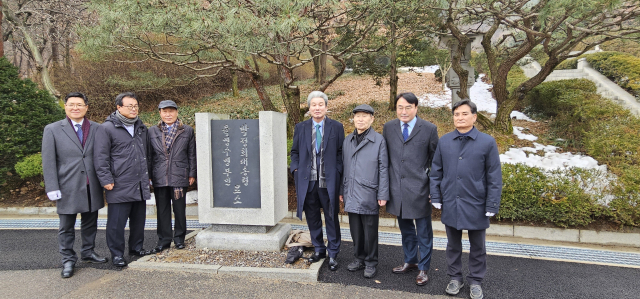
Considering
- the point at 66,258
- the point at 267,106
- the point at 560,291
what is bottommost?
the point at 560,291

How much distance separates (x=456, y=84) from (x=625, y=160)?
4111 millimetres

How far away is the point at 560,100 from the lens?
26.9 feet

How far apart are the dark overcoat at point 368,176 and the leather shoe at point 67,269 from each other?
280cm

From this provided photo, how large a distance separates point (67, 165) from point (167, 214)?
3.67ft

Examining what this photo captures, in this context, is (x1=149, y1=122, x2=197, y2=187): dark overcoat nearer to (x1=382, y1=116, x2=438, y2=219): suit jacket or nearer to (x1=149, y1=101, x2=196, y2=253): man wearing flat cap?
(x1=149, y1=101, x2=196, y2=253): man wearing flat cap

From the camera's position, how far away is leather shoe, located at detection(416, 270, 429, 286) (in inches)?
121

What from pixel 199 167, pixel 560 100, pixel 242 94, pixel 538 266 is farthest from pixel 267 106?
pixel 242 94

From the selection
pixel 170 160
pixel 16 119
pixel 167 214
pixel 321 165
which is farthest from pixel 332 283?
pixel 16 119

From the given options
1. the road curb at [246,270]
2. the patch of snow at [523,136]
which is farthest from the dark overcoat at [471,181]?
the patch of snow at [523,136]

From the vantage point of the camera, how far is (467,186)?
2.78m

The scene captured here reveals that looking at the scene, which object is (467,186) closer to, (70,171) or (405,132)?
(405,132)

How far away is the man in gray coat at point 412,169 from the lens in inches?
121

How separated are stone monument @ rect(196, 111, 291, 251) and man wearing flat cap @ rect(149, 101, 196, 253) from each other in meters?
0.19

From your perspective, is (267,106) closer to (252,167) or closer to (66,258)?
(252,167)
